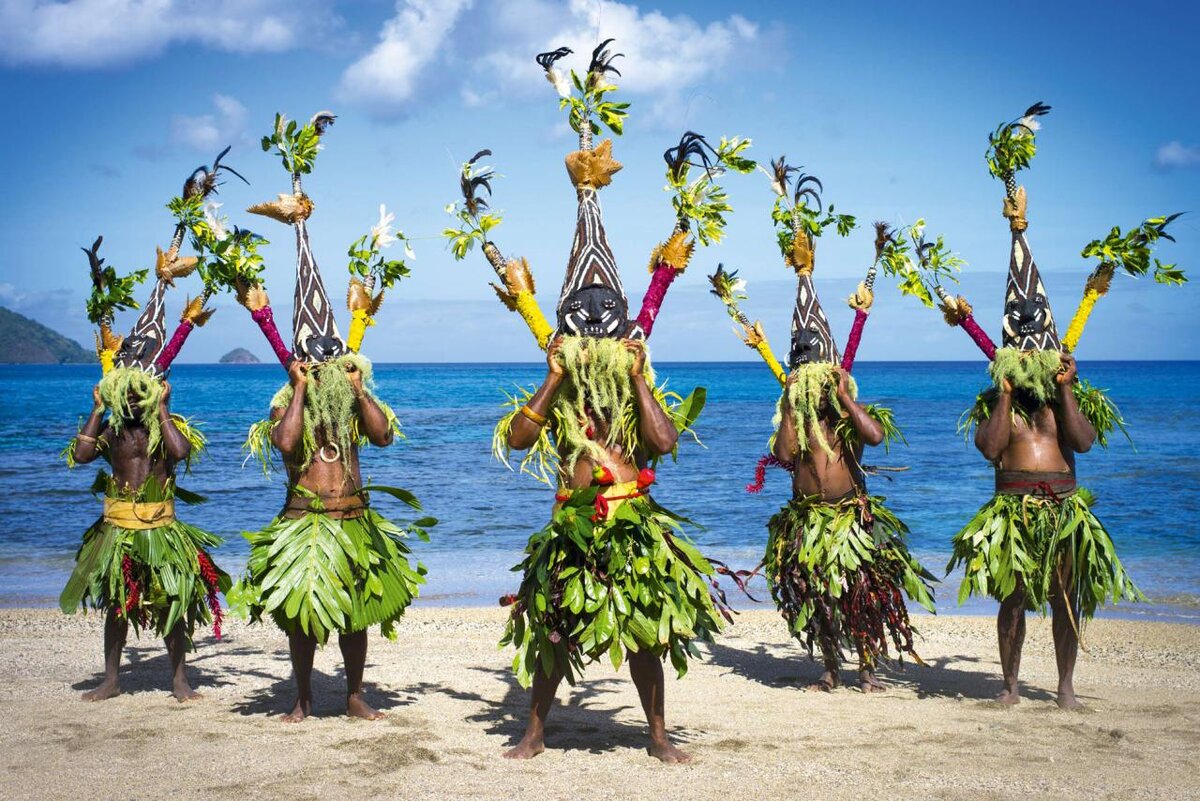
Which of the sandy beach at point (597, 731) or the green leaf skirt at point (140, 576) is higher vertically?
the green leaf skirt at point (140, 576)

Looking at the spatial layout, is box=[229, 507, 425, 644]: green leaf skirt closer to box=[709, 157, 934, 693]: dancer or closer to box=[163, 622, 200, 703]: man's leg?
box=[163, 622, 200, 703]: man's leg

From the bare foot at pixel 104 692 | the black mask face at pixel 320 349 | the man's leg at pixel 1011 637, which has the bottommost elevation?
the bare foot at pixel 104 692

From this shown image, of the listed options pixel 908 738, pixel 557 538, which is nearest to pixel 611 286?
pixel 557 538

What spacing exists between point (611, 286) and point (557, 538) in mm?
1186

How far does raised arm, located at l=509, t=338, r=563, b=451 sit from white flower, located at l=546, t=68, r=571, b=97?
1.20 metres

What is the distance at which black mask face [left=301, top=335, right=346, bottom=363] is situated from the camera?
5.79 metres

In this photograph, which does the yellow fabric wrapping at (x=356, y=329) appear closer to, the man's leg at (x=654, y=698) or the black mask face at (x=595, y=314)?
the black mask face at (x=595, y=314)

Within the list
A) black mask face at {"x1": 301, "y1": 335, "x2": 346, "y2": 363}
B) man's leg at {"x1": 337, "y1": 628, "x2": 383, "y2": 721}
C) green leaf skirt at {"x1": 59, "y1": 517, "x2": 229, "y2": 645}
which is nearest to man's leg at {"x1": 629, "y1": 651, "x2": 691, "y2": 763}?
man's leg at {"x1": 337, "y1": 628, "x2": 383, "y2": 721}

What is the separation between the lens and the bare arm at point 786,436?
680 centimetres

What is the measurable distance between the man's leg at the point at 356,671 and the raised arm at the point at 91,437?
182 centimetres

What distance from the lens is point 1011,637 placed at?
6406 millimetres

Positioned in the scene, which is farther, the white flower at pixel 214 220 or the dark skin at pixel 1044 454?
the dark skin at pixel 1044 454

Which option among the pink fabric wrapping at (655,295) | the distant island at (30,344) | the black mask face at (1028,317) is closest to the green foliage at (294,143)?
the pink fabric wrapping at (655,295)

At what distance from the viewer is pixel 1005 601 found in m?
6.38
